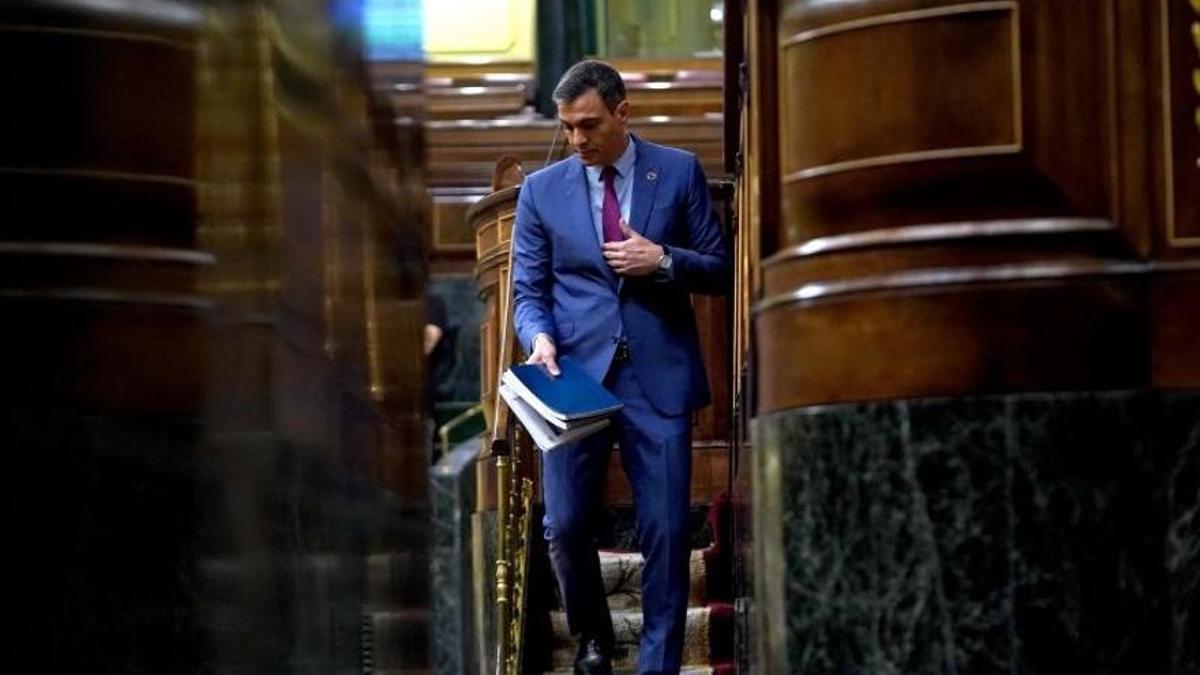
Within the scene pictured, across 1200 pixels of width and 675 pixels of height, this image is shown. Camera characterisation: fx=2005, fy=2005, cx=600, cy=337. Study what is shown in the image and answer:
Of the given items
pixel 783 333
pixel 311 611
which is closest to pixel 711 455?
pixel 783 333

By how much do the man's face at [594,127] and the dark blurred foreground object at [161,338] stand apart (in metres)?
4.66

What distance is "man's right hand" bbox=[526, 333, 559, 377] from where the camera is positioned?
5137mm

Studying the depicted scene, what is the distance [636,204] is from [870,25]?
5.21 feet

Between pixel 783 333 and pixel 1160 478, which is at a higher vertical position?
pixel 783 333

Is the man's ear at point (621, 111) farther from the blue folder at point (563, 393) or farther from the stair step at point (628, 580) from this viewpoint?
the stair step at point (628, 580)

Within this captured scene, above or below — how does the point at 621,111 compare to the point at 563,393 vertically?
above

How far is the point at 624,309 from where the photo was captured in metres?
5.30

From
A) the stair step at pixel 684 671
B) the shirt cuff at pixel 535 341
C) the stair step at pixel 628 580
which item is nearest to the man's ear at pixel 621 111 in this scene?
the shirt cuff at pixel 535 341

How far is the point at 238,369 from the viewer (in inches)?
24.0

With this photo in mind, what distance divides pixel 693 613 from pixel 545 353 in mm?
1870

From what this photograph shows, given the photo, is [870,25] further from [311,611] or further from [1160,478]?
[311,611]

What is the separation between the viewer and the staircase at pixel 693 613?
21.9 feet

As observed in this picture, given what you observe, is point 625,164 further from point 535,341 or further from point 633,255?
point 535,341

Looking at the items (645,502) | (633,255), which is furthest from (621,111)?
(645,502)
